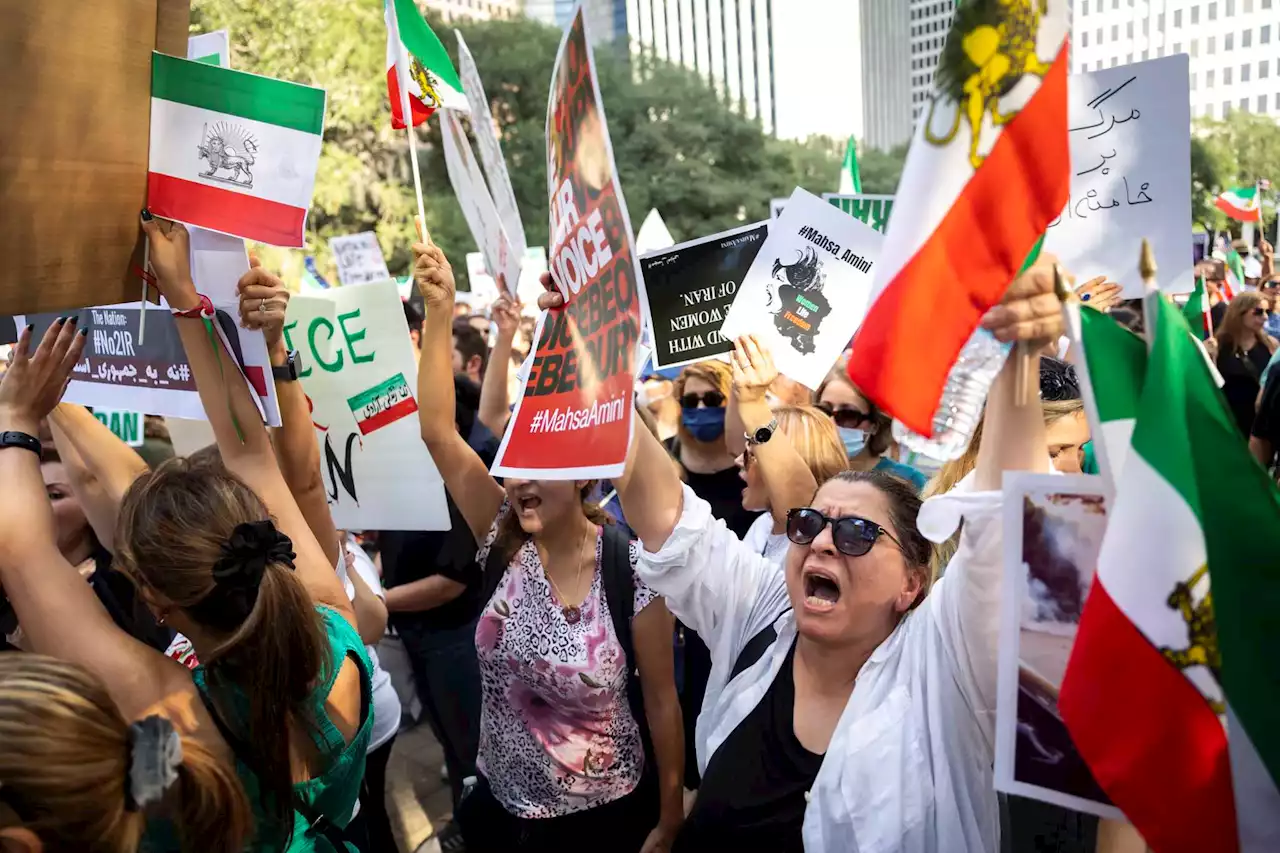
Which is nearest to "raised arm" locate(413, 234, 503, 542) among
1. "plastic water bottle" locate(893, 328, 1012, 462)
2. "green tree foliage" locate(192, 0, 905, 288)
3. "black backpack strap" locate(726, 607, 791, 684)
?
"black backpack strap" locate(726, 607, 791, 684)

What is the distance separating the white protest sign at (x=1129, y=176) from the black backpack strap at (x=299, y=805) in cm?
204

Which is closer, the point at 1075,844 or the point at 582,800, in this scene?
the point at 1075,844

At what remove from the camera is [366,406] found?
3436mm

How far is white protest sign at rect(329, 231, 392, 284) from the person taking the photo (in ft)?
27.6

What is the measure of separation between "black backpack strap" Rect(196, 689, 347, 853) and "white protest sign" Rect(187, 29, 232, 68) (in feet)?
5.45

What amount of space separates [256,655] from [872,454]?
8.36 ft

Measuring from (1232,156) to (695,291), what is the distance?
49132 millimetres

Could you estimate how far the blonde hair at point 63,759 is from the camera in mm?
1384

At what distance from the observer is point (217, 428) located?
7.72ft

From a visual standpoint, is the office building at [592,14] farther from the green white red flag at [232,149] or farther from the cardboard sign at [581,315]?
the green white red flag at [232,149]

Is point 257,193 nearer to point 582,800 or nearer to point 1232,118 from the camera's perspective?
point 582,800

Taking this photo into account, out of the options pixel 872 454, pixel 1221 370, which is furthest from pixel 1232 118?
pixel 872 454

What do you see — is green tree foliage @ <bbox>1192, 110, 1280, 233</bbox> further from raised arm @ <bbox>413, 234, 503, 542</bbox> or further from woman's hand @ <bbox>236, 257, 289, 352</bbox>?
woman's hand @ <bbox>236, 257, 289, 352</bbox>

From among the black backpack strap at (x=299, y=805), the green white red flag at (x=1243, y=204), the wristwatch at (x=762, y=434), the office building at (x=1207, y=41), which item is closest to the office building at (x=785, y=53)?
the office building at (x=1207, y=41)
